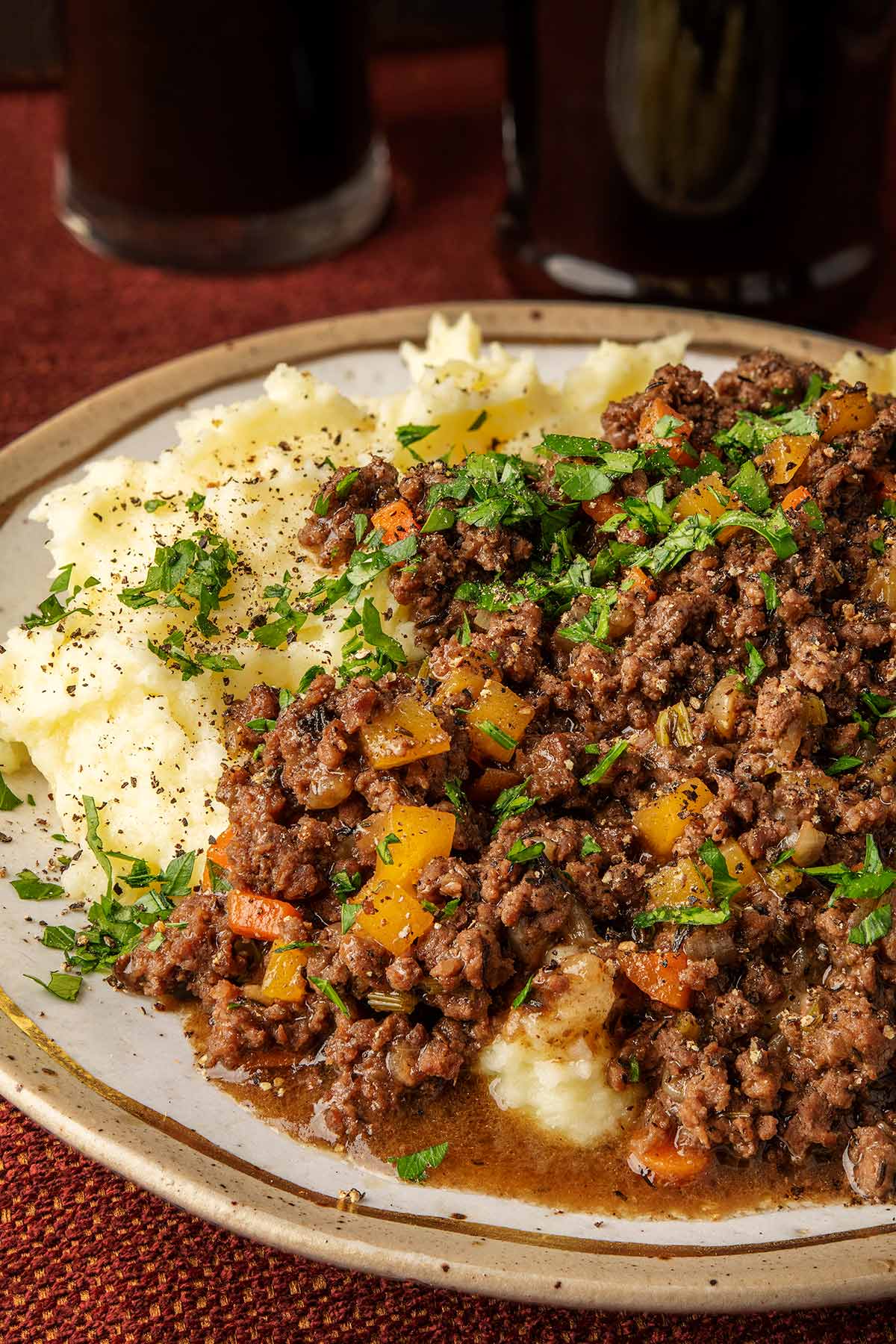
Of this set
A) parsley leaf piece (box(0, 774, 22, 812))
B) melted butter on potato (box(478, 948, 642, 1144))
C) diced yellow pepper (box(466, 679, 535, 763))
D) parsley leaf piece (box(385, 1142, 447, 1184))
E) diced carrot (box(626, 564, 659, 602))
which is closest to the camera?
parsley leaf piece (box(385, 1142, 447, 1184))

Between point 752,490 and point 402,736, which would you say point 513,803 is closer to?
point 402,736

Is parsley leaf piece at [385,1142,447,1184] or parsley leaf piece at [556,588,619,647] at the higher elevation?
parsley leaf piece at [556,588,619,647]

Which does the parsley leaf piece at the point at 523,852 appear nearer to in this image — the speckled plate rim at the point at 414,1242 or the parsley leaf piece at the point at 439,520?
the speckled plate rim at the point at 414,1242

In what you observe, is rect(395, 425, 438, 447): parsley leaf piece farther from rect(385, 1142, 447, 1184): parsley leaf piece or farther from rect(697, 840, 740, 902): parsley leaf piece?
rect(385, 1142, 447, 1184): parsley leaf piece

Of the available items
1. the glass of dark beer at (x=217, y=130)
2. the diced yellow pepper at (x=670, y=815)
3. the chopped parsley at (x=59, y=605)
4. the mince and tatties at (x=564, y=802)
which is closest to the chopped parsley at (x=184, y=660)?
the mince and tatties at (x=564, y=802)

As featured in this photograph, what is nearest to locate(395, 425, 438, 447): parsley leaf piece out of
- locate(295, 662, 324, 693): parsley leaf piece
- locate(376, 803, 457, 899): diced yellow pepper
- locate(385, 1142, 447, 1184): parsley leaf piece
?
locate(295, 662, 324, 693): parsley leaf piece
